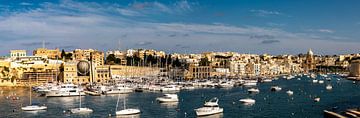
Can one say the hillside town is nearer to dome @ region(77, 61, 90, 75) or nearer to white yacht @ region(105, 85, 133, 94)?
dome @ region(77, 61, 90, 75)

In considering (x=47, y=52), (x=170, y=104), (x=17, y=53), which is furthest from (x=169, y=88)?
(x=47, y=52)

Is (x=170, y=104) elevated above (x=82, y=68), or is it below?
below

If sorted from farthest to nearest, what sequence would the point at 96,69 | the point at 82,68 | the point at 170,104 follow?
1. the point at 96,69
2. the point at 82,68
3. the point at 170,104

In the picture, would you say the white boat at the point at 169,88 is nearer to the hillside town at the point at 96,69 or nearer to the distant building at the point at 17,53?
the hillside town at the point at 96,69

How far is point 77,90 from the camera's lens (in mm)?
52719

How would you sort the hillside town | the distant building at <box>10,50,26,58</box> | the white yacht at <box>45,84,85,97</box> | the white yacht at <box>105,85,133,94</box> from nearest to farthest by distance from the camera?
1. the white yacht at <box>45,84,85,97</box>
2. the white yacht at <box>105,85,133,94</box>
3. the hillside town
4. the distant building at <box>10,50,26,58</box>

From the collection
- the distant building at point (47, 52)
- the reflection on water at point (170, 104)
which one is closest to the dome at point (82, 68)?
the distant building at point (47, 52)

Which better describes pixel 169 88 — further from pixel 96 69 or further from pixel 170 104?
pixel 96 69

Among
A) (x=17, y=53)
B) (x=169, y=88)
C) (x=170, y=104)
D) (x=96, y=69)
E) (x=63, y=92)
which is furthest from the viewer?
(x=17, y=53)

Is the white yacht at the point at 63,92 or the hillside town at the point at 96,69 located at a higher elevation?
the hillside town at the point at 96,69

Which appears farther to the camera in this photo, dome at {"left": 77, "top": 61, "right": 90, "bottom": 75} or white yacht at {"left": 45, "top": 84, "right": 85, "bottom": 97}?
dome at {"left": 77, "top": 61, "right": 90, "bottom": 75}

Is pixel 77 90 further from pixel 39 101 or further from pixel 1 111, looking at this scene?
pixel 1 111

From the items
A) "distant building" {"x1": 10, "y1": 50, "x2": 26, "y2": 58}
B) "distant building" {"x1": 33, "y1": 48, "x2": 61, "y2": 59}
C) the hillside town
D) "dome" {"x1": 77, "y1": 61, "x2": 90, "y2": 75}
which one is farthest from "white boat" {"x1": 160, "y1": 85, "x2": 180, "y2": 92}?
"distant building" {"x1": 10, "y1": 50, "x2": 26, "y2": 58}

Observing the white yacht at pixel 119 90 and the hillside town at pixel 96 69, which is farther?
the hillside town at pixel 96 69
